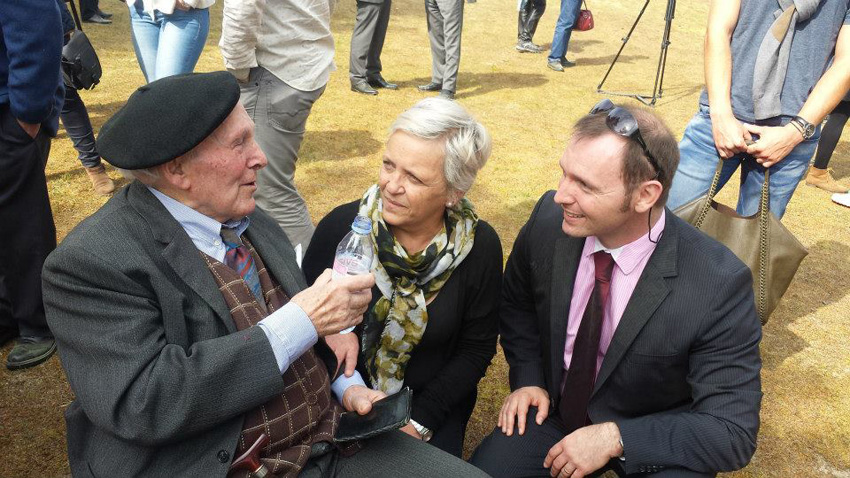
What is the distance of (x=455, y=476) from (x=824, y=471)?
229 cm

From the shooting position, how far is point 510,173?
6.71 m

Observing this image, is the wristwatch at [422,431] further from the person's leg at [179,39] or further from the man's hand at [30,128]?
the person's leg at [179,39]

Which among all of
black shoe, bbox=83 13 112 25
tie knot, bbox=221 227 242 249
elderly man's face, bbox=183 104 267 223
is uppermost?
elderly man's face, bbox=183 104 267 223

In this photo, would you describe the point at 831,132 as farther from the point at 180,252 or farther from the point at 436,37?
the point at 180,252

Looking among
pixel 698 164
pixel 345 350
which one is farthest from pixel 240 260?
pixel 698 164

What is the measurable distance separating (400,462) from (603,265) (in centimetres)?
103

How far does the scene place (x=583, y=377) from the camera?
8.29 feet

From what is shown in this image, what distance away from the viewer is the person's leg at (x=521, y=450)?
256 cm

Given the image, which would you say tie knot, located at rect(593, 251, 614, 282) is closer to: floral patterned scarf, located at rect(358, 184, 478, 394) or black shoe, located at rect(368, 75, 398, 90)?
floral patterned scarf, located at rect(358, 184, 478, 394)

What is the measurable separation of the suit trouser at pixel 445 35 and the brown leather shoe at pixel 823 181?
13.4ft

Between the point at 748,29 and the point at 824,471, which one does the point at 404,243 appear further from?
the point at 824,471

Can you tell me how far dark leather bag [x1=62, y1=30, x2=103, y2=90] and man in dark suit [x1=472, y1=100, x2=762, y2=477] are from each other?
11.1 feet

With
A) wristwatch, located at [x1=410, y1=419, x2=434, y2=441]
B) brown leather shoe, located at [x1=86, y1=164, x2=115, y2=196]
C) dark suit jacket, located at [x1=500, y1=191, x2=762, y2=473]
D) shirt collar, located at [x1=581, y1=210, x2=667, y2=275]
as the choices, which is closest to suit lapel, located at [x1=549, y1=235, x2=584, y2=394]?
dark suit jacket, located at [x1=500, y1=191, x2=762, y2=473]

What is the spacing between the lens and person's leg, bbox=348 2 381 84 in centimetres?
800
